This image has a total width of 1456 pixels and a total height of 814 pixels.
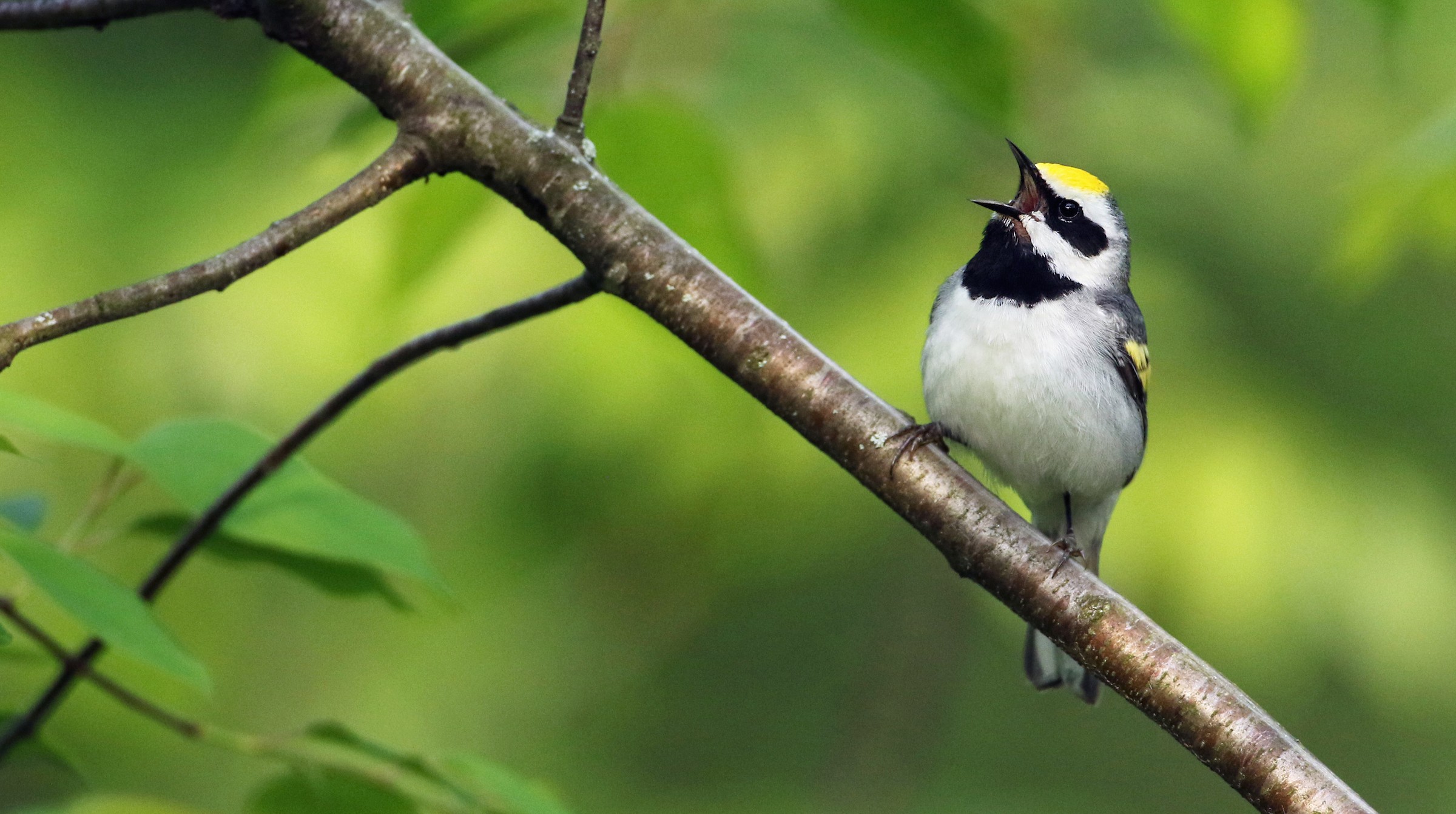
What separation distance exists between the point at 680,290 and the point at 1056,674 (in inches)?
50.6

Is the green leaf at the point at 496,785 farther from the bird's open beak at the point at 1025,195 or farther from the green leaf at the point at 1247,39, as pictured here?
the bird's open beak at the point at 1025,195

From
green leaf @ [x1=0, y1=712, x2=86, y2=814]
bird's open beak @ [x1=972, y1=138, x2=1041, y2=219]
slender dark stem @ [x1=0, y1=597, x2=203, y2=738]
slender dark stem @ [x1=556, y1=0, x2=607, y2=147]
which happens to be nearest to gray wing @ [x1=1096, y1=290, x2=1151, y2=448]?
bird's open beak @ [x1=972, y1=138, x2=1041, y2=219]

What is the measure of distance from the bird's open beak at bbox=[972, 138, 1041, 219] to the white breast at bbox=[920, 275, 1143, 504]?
173mm

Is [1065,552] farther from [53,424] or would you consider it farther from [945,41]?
[53,424]

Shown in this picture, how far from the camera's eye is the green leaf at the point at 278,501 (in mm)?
1326

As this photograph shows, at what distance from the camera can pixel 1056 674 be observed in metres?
2.19

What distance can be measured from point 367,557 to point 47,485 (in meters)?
3.03

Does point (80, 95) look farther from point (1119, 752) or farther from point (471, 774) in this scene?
point (1119, 752)

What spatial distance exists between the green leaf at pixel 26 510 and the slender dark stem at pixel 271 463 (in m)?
0.17

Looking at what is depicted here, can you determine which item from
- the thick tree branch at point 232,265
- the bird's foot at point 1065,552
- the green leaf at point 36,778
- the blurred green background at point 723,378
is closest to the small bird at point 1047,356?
the blurred green background at point 723,378

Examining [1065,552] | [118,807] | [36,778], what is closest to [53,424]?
[118,807]

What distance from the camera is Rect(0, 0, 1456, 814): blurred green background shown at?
1.68 m

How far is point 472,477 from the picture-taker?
12.5 ft

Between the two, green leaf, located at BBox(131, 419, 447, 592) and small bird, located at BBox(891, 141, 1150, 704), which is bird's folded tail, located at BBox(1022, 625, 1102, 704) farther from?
green leaf, located at BBox(131, 419, 447, 592)
